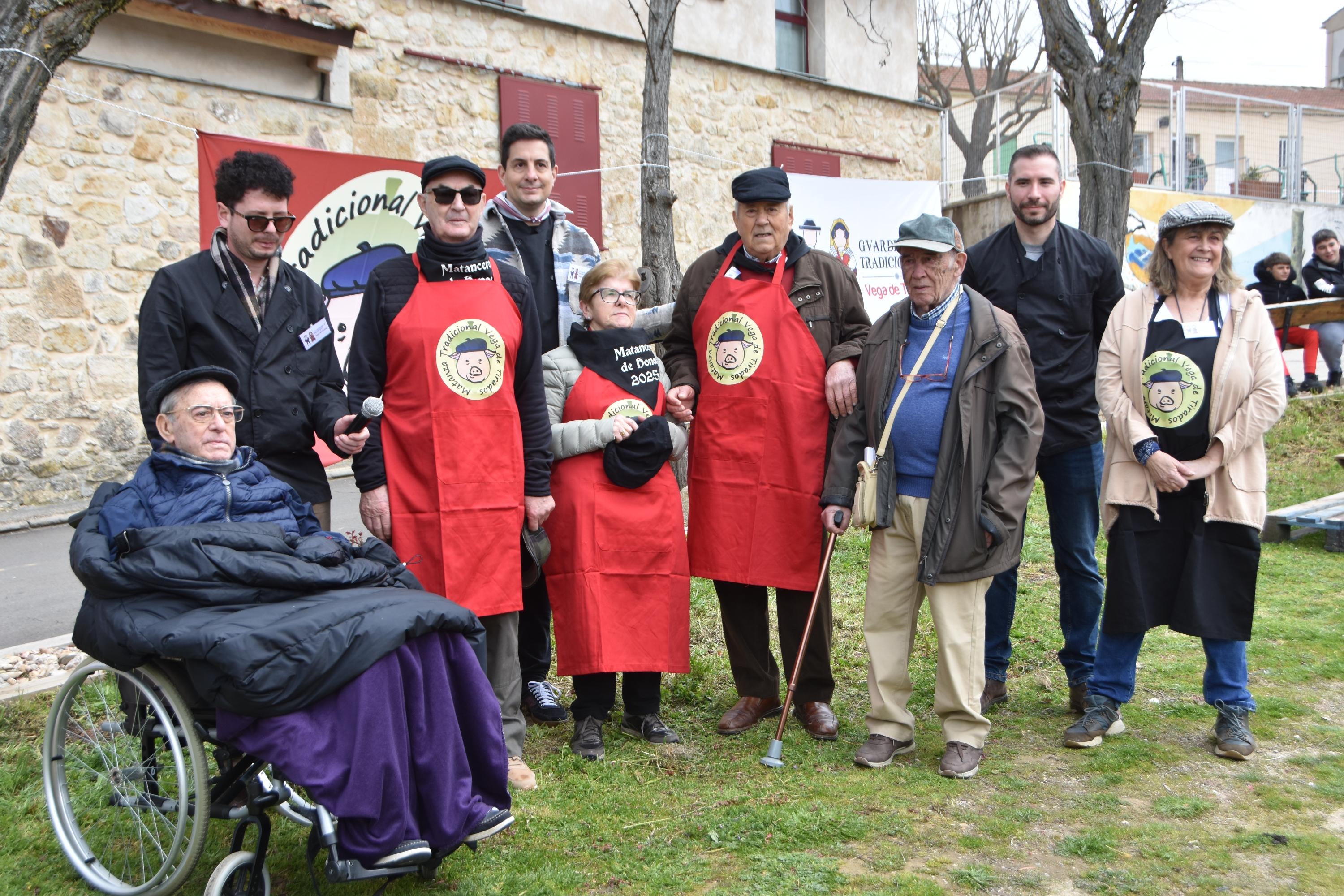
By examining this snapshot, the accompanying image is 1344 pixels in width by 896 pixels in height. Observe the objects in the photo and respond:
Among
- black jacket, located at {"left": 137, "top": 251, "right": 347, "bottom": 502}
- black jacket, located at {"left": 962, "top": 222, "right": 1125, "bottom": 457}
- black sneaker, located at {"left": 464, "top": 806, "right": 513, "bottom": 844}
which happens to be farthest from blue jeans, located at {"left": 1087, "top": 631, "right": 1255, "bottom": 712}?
black jacket, located at {"left": 137, "top": 251, "right": 347, "bottom": 502}

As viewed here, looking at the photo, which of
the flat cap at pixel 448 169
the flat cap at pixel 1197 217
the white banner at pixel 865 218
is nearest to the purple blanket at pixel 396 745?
the flat cap at pixel 448 169

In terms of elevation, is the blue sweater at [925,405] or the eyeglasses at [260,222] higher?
the eyeglasses at [260,222]

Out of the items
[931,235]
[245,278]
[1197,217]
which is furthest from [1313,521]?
[245,278]

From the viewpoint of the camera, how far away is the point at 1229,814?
3.59m

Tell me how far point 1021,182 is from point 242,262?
292 cm

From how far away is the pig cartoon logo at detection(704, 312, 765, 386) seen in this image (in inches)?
170

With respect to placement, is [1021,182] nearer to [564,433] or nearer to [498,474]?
[564,433]

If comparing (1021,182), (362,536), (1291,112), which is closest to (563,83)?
(1021,182)

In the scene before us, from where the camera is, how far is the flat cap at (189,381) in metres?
3.21

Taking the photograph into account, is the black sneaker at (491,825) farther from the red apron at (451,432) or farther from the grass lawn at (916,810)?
the red apron at (451,432)

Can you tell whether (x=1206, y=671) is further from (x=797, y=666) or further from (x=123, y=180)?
(x=123, y=180)

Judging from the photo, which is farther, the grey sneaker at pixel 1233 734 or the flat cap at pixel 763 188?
the flat cap at pixel 763 188

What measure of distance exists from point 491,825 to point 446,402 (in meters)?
1.42

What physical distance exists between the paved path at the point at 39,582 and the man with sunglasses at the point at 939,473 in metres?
3.57
